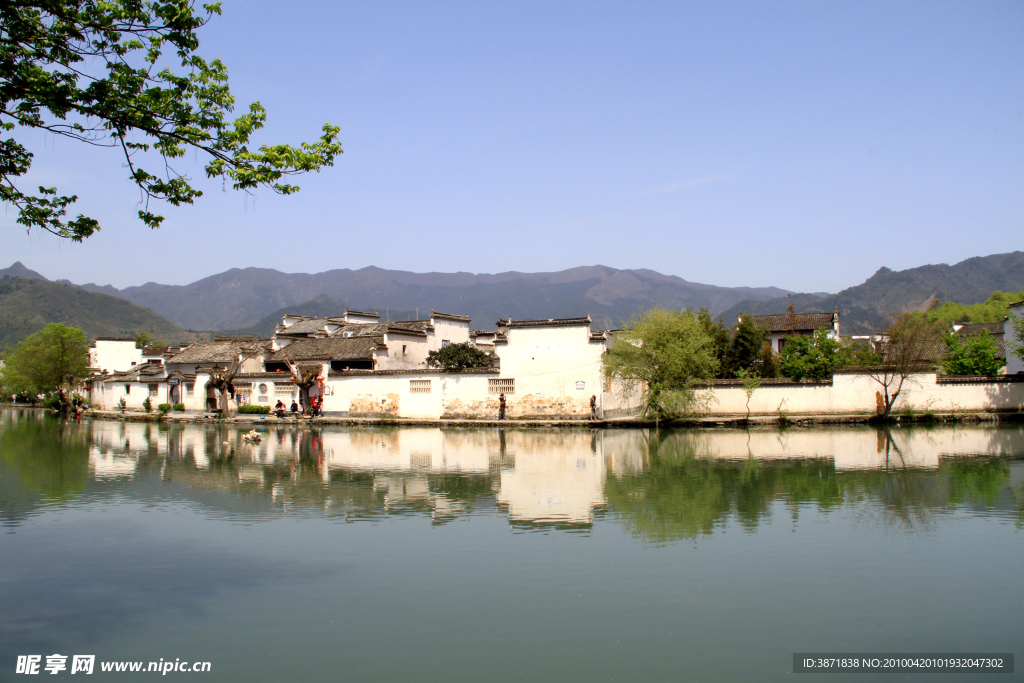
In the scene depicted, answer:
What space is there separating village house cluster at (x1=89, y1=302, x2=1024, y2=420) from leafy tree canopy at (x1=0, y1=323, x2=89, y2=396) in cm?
446

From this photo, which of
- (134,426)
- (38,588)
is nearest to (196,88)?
(38,588)

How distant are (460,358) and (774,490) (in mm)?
22169

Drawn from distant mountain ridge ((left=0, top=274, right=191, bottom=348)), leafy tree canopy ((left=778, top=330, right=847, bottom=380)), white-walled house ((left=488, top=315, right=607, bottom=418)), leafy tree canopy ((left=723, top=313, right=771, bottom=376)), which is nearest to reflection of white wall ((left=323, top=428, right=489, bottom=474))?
white-walled house ((left=488, top=315, right=607, bottom=418))

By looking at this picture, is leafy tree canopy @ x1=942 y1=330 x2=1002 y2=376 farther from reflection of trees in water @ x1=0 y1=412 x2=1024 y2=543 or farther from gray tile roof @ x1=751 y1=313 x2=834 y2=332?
gray tile roof @ x1=751 y1=313 x2=834 y2=332

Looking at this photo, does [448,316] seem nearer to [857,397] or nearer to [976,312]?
[857,397]

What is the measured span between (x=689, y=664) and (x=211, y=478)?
1367 centimetres

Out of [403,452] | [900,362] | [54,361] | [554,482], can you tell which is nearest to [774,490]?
[554,482]

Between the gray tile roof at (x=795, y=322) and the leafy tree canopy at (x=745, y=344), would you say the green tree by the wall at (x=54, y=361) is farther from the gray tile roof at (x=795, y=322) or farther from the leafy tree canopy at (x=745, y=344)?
the gray tile roof at (x=795, y=322)

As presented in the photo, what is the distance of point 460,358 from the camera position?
34.1 meters

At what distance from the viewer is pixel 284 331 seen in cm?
4544

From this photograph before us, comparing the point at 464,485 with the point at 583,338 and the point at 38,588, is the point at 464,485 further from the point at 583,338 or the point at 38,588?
the point at 583,338

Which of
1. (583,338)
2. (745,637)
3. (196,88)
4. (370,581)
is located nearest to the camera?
(745,637)

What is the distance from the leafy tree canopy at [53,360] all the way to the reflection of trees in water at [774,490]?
44392mm

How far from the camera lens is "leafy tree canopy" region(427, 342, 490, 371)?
3403 centimetres
